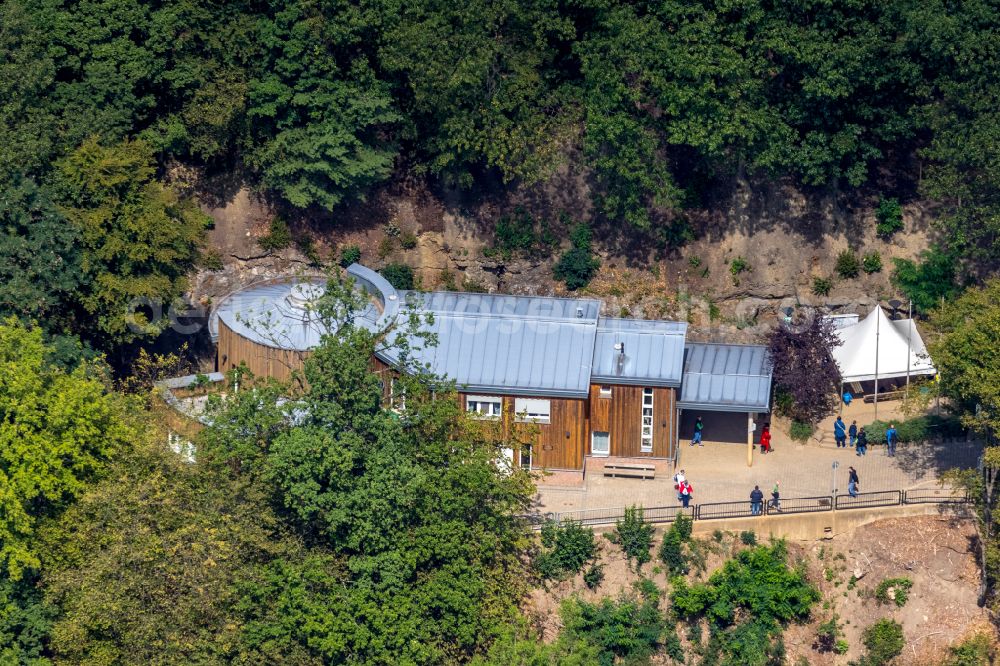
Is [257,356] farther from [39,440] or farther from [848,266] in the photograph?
[848,266]

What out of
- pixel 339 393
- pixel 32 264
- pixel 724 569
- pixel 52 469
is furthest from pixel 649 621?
pixel 32 264

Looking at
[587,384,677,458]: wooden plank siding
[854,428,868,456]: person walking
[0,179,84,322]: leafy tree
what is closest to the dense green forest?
[0,179,84,322]: leafy tree

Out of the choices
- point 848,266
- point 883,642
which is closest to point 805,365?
point 848,266

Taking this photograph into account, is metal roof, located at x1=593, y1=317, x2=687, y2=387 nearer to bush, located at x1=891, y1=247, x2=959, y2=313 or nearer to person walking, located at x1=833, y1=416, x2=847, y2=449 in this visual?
person walking, located at x1=833, y1=416, x2=847, y2=449

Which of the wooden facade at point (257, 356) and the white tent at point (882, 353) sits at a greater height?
the white tent at point (882, 353)

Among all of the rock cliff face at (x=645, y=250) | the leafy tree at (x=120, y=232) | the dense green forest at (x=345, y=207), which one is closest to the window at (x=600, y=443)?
the dense green forest at (x=345, y=207)

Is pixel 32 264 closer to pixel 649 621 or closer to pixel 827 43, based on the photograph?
pixel 649 621

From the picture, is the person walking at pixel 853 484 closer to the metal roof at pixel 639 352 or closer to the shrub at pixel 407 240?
the metal roof at pixel 639 352
